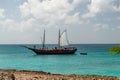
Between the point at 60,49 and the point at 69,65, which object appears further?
the point at 60,49

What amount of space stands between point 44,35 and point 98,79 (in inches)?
2925

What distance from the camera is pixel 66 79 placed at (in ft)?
74.0

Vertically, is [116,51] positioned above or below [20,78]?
above

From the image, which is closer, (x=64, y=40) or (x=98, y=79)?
(x=98, y=79)

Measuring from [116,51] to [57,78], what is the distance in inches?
458

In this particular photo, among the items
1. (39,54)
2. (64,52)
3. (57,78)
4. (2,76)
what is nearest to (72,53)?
(64,52)

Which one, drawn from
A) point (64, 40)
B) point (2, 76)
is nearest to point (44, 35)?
point (64, 40)

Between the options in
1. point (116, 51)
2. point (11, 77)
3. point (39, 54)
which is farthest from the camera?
point (39, 54)

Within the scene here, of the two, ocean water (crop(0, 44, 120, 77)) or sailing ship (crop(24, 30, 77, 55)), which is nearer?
ocean water (crop(0, 44, 120, 77))

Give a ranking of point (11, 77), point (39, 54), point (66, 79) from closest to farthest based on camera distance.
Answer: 1. point (11, 77)
2. point (66, 79)
3. point (39, 54)

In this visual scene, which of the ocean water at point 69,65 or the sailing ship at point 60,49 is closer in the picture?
the ocean water at point 69,65

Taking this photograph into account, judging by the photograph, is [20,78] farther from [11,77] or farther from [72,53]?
[72,53]

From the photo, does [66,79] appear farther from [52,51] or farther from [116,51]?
[52,51]

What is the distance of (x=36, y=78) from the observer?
22906 mm
